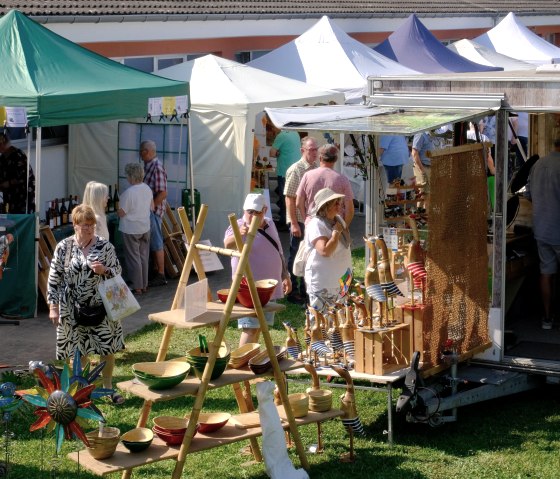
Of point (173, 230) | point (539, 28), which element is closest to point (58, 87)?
point (173, 230)

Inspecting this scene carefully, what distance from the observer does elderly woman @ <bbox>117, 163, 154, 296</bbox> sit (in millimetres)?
12227

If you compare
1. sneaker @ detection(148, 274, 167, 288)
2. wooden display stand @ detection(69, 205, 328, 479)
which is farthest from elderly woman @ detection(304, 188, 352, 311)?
sneaker @ detection(148, 274, 167, 288)

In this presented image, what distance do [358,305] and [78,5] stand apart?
9.75m

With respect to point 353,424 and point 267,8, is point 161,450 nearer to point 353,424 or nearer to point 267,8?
point 353,424

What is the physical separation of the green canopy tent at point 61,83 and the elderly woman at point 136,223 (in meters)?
0.79

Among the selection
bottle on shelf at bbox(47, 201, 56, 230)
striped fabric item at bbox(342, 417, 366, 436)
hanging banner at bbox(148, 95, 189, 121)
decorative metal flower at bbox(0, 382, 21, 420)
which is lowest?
striped fabric item at bbox(342, 417, 366, 436)

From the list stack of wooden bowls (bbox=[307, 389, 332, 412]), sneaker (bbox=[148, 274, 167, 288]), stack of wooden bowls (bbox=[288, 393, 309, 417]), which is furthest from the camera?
sneaker (bbox=[148, 274, 167, 288])

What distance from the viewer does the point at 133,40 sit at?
1708 cm

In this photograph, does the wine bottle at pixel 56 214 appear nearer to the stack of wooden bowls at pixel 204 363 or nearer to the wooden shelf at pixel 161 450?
the wooden shelf at pixel 161 450

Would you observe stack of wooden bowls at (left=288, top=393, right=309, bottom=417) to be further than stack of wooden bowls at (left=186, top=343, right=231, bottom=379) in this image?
Yes

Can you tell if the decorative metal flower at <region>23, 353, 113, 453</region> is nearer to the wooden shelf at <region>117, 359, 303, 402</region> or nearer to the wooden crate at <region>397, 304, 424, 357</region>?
the wooden shelf at <region>117, 359, 303, 402</region>

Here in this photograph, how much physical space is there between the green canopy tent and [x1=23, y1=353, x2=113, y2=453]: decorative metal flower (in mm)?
5057

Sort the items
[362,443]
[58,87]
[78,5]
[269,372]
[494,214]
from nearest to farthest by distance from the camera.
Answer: [269,372] < [362,443] < [494,214] < [58,87] < [78,5]

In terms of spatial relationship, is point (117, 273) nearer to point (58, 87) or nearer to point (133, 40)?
point (58, 87)
